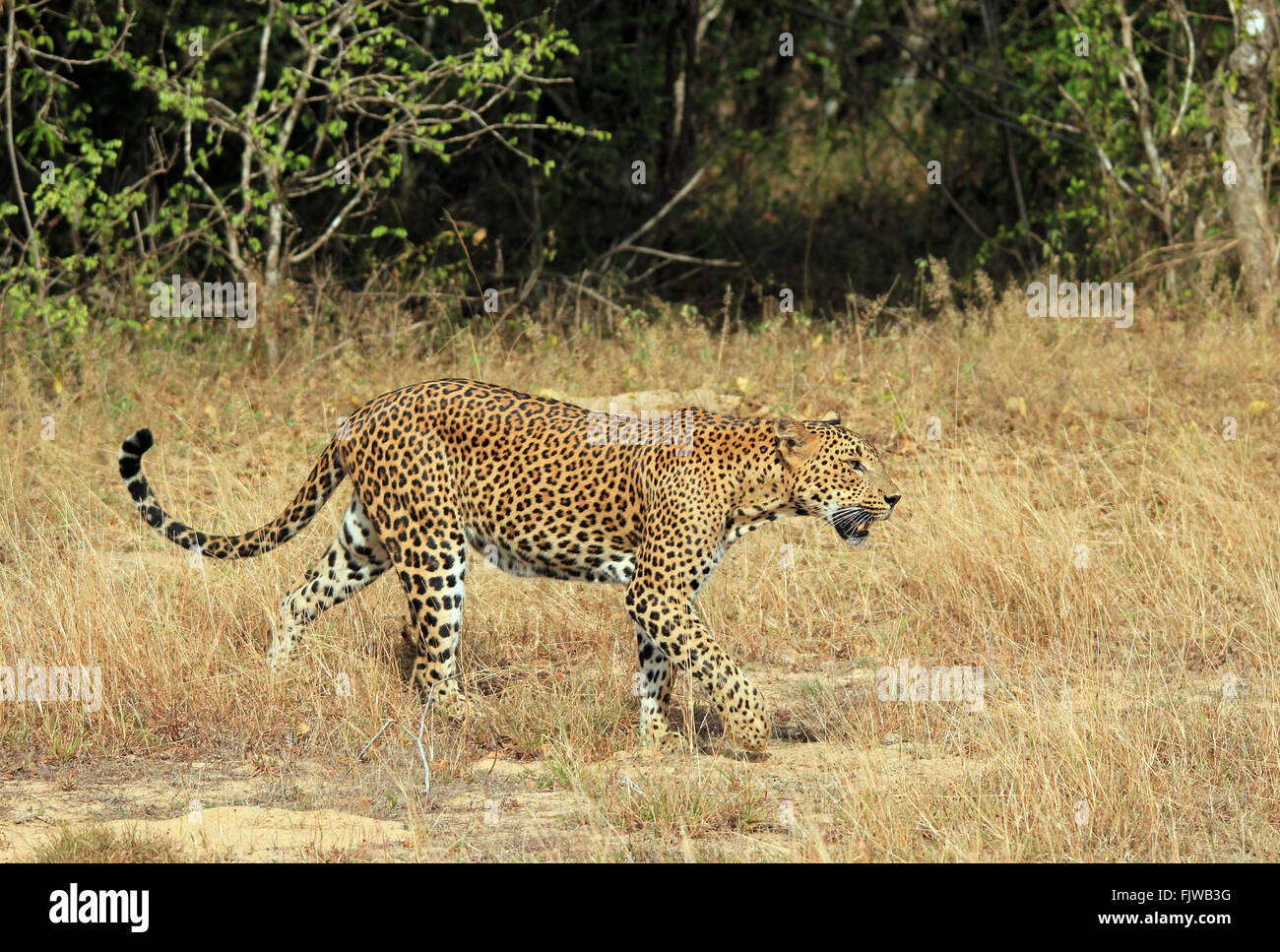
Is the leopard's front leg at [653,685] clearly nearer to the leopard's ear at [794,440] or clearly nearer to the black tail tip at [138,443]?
the leopard's ear at [794,440]

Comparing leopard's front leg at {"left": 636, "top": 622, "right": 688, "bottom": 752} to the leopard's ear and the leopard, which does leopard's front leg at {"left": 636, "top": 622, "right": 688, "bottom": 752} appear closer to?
the leopard

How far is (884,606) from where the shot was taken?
24.6 feet

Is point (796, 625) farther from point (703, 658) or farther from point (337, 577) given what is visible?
point (337, 577)

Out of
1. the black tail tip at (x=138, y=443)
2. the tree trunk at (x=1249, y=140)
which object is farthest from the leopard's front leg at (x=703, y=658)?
the tree trunk at (x=1249, y=140)

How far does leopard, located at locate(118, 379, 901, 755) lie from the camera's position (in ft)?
18.9

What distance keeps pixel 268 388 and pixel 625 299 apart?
4097 mm

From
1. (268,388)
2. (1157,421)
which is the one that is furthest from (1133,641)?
(268,388)

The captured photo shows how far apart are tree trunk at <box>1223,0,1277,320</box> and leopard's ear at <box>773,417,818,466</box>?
676cm

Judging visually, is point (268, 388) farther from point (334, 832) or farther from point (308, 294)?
point (334, 832)

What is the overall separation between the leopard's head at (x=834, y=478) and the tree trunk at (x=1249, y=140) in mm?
6690

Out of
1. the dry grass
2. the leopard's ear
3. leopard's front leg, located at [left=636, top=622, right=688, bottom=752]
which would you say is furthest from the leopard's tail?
the leopard's ear

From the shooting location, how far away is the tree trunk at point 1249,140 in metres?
11.4

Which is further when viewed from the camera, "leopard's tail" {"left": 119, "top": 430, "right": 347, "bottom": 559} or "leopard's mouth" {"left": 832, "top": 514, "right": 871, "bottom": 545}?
"leopard's tail" {"left": 119, "top": 430, "right": 347, "bottom": 559}

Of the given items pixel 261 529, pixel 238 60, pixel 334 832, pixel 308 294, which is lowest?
pixel 334 832
